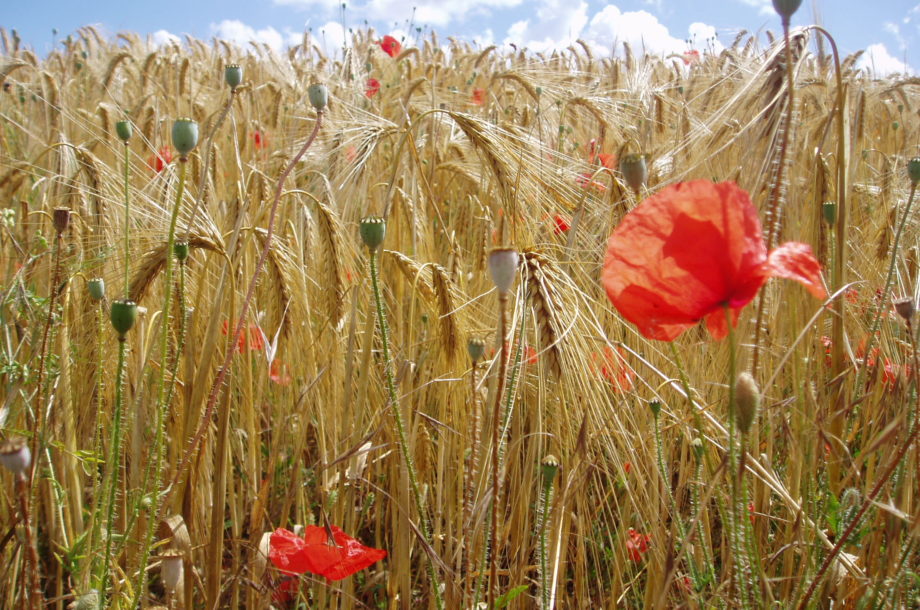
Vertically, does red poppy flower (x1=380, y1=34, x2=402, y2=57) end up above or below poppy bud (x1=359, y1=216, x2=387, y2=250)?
above

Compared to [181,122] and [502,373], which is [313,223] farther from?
[502,373]

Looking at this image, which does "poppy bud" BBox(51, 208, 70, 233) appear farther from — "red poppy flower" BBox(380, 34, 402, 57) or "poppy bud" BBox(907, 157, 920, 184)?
"red poppy flower" BBox(380, 34, 402, 57)

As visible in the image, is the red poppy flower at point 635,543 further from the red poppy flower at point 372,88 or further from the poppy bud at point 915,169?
the red poppy flower at point 372,88

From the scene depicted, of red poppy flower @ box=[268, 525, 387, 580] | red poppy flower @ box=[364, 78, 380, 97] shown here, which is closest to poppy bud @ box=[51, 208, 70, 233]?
red poppy flower @ box=[268, 525, 387, 580]

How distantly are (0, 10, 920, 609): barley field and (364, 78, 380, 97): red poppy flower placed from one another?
163 cm

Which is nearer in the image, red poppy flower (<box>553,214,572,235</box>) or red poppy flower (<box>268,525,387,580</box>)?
red poppy flower (<box>268,525,387,580</box>)

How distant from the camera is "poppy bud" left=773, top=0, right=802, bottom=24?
86 centimetres

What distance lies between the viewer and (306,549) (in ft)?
3.52

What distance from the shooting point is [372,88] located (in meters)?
3.78

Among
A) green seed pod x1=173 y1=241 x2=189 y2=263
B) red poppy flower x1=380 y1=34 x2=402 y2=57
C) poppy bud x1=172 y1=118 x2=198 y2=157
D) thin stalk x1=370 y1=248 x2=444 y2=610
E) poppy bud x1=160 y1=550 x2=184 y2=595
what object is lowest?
poppy bud x1=160 y1=550 x2=184 y2=595

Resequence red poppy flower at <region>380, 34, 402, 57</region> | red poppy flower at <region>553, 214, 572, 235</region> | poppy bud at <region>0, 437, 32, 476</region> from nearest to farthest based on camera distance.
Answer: poppy bud at <region>0, 437, 32, 476</region>, red poppy flower at <region>553, 214, 572, 235</region>, red poppy flower at <region>380, 34, 402, 57</region>

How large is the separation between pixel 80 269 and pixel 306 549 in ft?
2.12

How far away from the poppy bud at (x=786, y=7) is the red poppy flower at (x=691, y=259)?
0.32 metres

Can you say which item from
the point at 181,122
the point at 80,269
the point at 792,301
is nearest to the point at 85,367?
the point at 80,269
